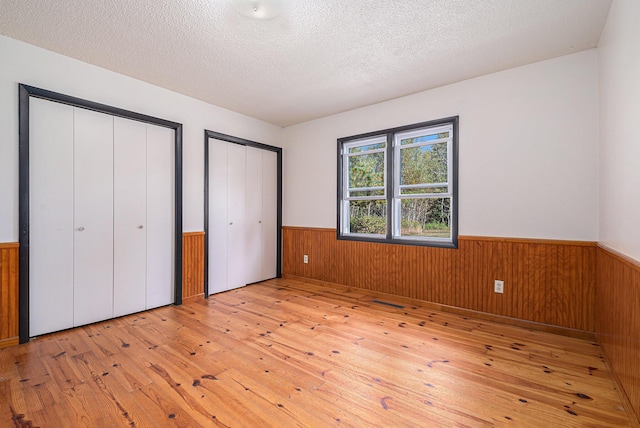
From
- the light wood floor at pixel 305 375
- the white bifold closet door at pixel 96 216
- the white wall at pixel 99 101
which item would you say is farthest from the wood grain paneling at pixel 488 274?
the white bifold closet door at pixel 96 216

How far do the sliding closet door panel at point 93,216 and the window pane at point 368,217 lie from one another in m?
2.99

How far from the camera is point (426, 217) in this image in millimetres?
3543

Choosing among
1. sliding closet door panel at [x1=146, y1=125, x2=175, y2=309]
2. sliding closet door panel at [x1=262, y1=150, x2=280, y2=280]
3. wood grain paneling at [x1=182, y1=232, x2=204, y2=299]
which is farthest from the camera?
sliding closet door panel at [x1=262, y1=150, x2=280, y2=280]

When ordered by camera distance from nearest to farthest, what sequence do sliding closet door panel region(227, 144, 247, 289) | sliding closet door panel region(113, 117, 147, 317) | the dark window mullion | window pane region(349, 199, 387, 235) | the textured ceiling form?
1. the textured ceiling
2. sliding closet door panel region(113, 117, 147, 317)
3. the dark window mullion
4. window pane region(349, 199, 387, 235)
5. sliding closet door panel region(227, 144, 247, 289)

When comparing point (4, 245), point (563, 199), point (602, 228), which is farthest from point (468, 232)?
point (4, 245)

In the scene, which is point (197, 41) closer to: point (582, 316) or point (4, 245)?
point (4, 245)

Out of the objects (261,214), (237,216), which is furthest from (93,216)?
(261,214)

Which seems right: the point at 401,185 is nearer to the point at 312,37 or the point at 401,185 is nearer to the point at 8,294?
the point at 312,37

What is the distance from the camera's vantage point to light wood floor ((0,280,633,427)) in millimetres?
1567

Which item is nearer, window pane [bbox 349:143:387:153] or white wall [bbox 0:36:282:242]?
white wall [bbox 0:36:282:242]

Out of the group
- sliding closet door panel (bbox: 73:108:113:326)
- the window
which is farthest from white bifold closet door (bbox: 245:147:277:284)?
sliding closet door panel (bbox: 73:108:113:326)

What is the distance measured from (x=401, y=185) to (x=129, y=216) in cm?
325

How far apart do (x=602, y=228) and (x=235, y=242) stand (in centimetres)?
411

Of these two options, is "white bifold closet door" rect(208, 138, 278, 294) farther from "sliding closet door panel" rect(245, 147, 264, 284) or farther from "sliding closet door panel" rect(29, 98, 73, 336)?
"sliding closet door panel" rect(29, 98, 73, 336)
